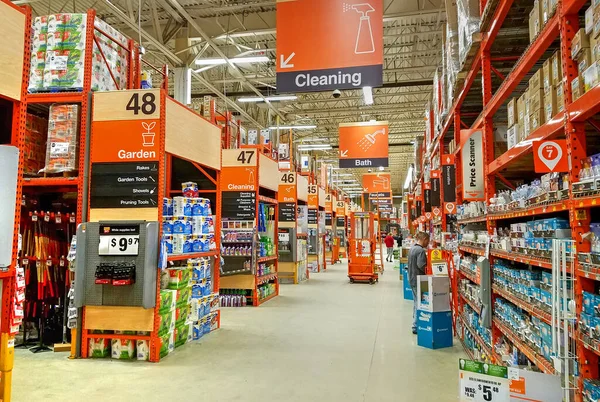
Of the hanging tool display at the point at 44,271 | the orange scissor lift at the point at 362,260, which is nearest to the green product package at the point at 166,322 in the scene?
the hanging tool display at the point at 44,271

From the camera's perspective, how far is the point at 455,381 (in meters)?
4.88

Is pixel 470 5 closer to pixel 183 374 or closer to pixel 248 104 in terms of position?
pixel 183 374

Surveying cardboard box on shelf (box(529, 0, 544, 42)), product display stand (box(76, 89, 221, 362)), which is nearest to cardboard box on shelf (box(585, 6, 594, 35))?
cardboard box on shelf (box(529, 0, 544, 42))

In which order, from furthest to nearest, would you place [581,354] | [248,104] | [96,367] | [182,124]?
[248,104] < [182,124] < [96,367] < [581,354]

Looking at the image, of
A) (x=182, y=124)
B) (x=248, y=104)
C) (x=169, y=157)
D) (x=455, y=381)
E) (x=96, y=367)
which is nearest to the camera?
(x=455, y=381)

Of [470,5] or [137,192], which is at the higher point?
[470,5]

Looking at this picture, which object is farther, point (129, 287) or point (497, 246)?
point (129, 287)

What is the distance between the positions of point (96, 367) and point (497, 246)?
467 centimetres

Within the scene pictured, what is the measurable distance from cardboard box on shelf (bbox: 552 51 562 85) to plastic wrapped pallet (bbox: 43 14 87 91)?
5318 millimetres

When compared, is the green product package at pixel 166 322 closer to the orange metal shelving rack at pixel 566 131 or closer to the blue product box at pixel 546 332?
the orange metal shelving rack at pixel 566 131

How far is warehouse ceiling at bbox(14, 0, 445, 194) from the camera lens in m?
12.3

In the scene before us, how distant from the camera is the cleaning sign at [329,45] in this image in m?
5.80

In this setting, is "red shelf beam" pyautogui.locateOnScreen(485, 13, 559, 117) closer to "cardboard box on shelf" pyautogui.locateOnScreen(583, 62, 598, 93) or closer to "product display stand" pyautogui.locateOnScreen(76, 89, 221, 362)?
"cardboard box on shelf" pyautogui.locateOnScreen(583, 62, 598, 93)

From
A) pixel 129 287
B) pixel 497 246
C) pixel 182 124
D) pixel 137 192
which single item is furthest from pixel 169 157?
pixel 497 246
